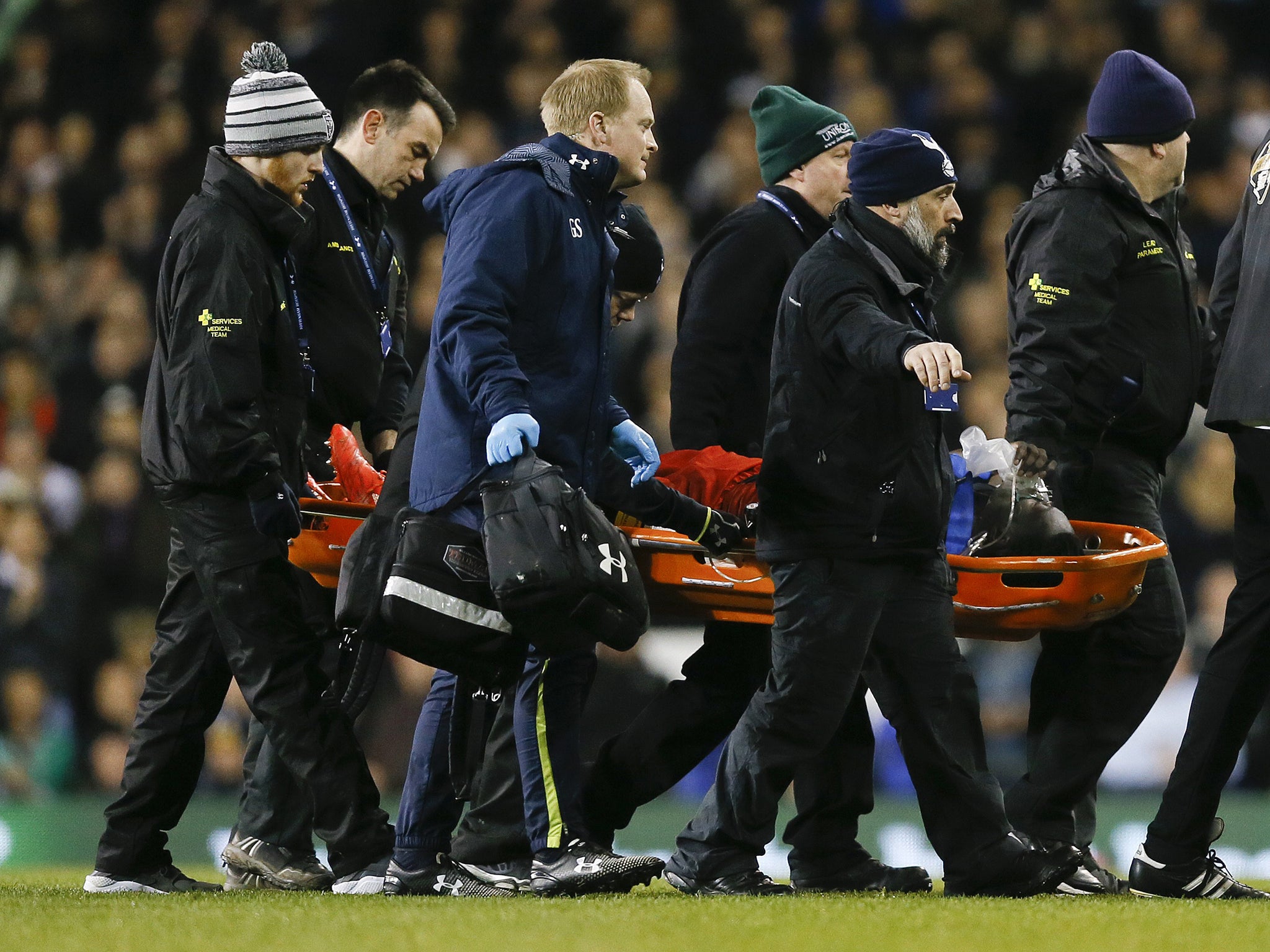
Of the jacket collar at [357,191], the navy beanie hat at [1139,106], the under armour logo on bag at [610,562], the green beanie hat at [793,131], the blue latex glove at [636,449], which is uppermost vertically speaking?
the navy beanie hat at [1139,106]

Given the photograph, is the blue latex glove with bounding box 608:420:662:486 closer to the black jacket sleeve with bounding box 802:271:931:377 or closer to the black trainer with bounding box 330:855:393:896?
the black jacket sleeve with bounding box 802:271:931:377

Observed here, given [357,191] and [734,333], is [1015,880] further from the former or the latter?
[357,191]

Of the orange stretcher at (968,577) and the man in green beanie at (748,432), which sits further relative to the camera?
the man in green beanie at (748,432)

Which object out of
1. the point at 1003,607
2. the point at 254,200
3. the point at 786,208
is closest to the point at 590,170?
the point at 254,200

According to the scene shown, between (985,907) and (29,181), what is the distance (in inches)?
340

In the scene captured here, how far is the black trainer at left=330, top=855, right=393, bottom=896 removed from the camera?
4.82m

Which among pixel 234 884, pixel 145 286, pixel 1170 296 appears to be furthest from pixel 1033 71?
pixel 234 884

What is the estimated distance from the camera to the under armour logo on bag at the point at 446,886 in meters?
4.81

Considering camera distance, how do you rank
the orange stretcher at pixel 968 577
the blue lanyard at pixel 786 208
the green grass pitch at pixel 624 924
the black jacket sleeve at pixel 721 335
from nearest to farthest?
the green grass pitch at pixel 624 924 → the orange stretcher at pixel 968 577 → the black jacket sleeve at pixel 721 335 → the blue lanyard at pixel 786 208

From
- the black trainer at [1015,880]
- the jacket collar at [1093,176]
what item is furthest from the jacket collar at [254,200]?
the black trainer at [1015,880]

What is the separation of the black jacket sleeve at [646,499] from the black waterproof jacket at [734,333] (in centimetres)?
51

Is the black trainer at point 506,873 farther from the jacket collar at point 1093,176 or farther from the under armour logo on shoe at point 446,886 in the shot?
the jacket collar at point 1093,176

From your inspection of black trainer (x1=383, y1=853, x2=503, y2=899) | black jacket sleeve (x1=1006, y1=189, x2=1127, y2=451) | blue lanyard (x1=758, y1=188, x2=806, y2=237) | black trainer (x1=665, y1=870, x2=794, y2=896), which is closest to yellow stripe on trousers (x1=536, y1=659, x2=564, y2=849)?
black trainer (x1=383, y1=853, x2=503, y2=899)

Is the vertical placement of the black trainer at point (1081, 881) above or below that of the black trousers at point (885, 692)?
below
